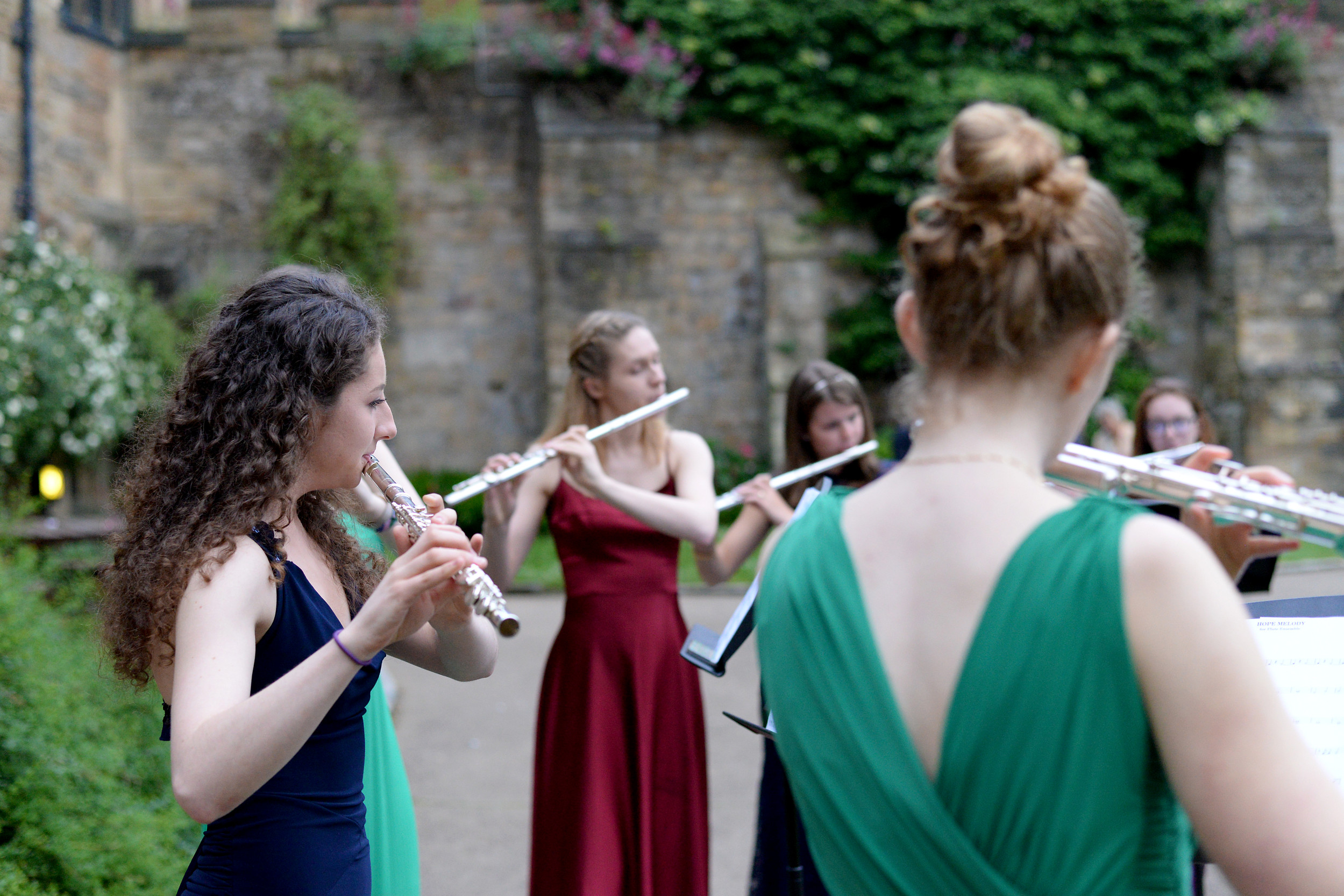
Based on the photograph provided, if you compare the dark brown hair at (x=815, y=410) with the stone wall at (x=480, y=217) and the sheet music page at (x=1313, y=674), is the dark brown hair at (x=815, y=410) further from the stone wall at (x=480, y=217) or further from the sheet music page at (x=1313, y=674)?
the stone wall at (x=480, y=217)

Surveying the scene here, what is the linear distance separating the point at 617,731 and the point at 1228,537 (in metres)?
1.62

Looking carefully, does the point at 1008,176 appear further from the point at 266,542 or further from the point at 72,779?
the point at 72,779

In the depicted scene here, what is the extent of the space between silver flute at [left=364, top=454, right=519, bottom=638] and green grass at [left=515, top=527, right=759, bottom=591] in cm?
588

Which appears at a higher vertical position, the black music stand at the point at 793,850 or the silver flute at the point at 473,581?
the silver flute at the point at 473,581

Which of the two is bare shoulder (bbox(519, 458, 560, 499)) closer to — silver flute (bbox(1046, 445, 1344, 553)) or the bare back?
silver flute (bbox(1046, 445, 1344, 553))

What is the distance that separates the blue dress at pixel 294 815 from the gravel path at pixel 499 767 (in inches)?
86.4

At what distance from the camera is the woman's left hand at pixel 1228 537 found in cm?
245

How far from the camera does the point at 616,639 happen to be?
3.10 m

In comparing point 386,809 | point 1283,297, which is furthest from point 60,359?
point 1283,297

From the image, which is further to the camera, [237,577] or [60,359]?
[60,359]

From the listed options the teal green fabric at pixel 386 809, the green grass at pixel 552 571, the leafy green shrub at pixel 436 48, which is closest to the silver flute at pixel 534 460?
the teal green fabric at pixel 386 809

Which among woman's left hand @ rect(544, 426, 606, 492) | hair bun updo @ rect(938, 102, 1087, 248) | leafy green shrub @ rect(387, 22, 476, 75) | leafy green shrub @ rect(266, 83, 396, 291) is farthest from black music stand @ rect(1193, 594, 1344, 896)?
leafy green shrub @ rect(387, 22, 476, 75)

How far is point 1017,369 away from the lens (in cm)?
106

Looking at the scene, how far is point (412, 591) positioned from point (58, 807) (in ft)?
6.48
